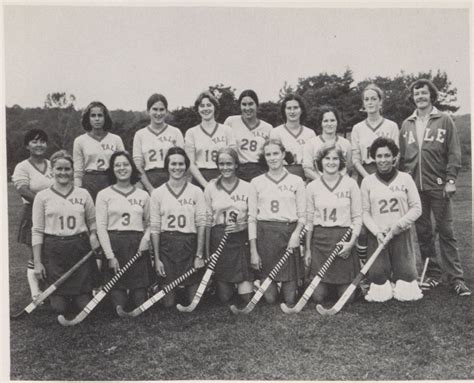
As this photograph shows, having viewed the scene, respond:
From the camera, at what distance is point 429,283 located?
15.2ft

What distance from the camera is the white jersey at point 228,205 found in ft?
14.2

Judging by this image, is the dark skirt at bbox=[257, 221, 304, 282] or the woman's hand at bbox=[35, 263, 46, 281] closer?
the woman's hand at bbox=[35, 263, 46, 281]

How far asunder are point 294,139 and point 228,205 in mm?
1058

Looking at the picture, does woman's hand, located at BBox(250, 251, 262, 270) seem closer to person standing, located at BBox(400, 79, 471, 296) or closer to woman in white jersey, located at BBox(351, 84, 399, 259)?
woman in white jersey, located at BBox(351, 84, 399, 259)

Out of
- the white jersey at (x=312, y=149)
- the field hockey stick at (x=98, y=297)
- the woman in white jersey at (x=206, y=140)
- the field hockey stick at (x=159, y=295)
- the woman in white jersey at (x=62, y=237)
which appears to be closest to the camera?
the field hockey stick at (x=98, y=297)

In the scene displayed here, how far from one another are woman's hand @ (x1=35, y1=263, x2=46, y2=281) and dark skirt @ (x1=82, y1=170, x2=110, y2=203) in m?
0.87

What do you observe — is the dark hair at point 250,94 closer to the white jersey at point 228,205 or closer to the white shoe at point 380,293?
the white jersey at point 228,205

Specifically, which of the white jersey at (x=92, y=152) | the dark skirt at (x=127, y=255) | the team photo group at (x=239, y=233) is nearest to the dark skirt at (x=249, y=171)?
the team photo group at (x=239, y=233)

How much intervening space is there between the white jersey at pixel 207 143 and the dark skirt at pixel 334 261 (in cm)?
127

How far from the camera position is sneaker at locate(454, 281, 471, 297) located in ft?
14.1

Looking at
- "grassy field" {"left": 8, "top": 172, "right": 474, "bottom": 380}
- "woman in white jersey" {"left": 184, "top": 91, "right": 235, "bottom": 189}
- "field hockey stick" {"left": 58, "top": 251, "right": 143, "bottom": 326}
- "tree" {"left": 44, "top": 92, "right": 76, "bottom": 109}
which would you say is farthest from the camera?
"tree" {"left": 44, "top": 92, "right": 76, "bottom": 109}

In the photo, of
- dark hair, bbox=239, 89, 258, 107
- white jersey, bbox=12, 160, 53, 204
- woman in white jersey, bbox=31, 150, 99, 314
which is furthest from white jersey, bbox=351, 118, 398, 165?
white jersey, bbox=12, 160, 53, 204

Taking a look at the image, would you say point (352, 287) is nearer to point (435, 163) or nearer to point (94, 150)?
point (435, 163)

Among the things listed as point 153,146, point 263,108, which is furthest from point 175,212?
point 263,108
